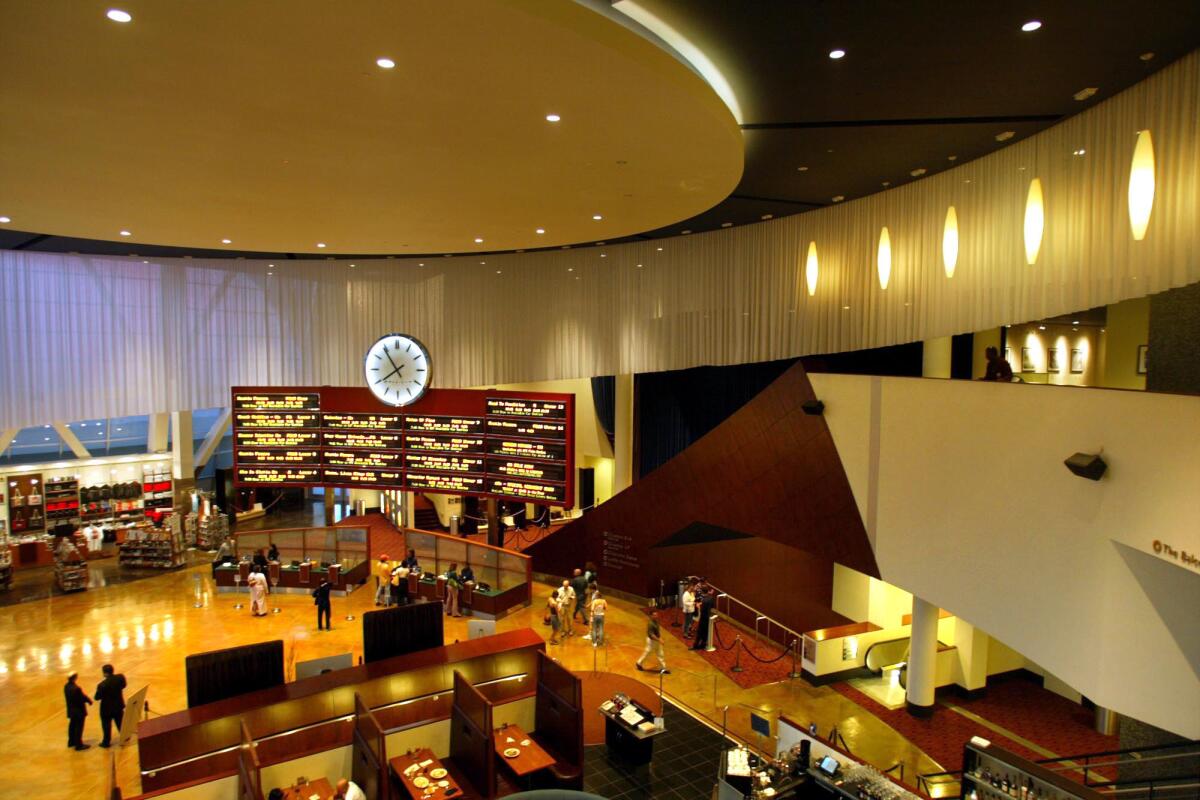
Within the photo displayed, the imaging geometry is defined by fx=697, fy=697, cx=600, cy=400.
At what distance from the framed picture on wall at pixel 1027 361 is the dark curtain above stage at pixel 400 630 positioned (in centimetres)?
1040

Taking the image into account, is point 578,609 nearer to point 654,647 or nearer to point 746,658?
point 654,647

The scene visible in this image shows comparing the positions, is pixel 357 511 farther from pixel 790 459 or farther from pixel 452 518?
pixel 790 459

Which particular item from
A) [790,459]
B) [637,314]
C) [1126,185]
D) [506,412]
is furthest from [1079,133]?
[506,412]

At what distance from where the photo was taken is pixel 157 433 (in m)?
19.2

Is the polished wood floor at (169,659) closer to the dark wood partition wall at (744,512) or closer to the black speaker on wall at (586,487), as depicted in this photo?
the dark wood partition wall at (744,512)

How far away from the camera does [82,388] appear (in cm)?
1445

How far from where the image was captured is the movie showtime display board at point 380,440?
1402 cm

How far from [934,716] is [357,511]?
1695cm

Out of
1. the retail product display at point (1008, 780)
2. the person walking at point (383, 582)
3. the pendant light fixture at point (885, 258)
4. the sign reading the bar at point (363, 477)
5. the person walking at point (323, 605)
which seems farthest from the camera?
the sign reading the bar at point (363, 477)

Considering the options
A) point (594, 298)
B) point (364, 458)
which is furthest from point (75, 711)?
point (594, 298)

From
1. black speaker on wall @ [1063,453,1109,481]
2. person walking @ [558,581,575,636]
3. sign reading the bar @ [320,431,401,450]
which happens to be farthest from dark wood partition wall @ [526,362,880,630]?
sign reading the bar @ [320,431,401,450]

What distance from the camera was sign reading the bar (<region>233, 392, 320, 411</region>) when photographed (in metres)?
15.0

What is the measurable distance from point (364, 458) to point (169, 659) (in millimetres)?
5154

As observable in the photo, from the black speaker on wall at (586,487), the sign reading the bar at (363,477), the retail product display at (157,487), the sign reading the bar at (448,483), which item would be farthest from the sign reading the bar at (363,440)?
the black speaker on wall at (586,487)
